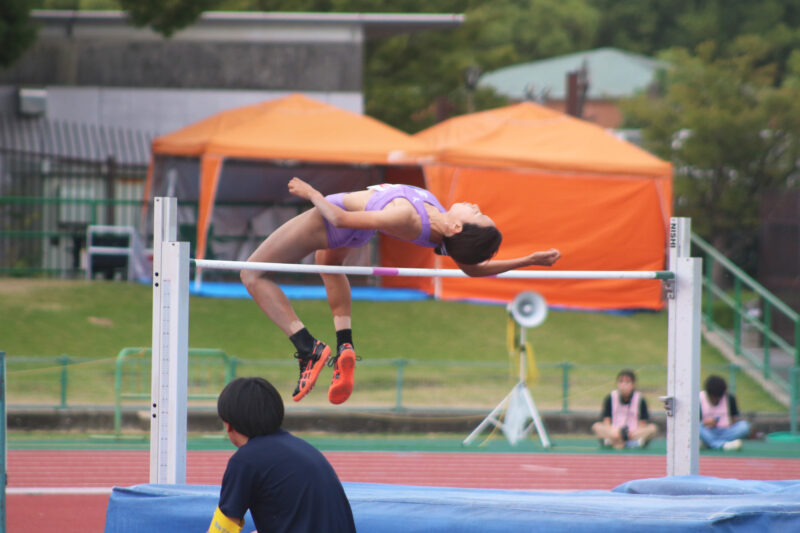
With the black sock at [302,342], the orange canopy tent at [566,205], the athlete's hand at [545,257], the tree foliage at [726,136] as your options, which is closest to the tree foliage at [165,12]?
the orange canopy tent at [566,205]

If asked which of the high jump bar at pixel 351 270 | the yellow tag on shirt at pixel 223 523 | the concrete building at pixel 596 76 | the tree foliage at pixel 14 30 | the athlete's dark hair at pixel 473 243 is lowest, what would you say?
the yellow tag on shirt at pixel 223 523

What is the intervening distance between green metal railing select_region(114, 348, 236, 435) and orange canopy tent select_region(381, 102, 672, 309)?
464 centimetres

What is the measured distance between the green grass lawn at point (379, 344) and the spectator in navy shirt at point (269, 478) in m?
7.62

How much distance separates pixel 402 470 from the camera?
1016 centimetres

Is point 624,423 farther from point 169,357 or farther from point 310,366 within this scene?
point 169,357

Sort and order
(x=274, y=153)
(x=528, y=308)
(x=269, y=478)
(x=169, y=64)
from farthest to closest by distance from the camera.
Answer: (x=169, y=64), (x=274, y=153), (x=528, y=308), (x=269, y=478)

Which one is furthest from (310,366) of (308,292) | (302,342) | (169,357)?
(308,292)

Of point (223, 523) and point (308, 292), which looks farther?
point (308, 292)

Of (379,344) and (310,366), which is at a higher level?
(310,366)

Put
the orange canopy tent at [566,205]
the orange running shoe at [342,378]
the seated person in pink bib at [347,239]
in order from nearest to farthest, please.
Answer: the seated person in pink bib at [347,239], the orange running shoe at [342,378], the orange canopy tent at [566,205]

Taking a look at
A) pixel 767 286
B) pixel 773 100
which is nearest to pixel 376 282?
pixel 767 286

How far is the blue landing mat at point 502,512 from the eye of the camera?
4.80 m

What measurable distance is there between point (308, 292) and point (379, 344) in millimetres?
2494

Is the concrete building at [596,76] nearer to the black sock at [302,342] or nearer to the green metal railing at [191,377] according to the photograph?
the green metal railing at [191,377]
